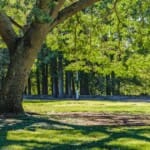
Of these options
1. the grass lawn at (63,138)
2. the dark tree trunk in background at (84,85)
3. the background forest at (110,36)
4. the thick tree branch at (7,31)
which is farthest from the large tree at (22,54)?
the dark tree trunk in background at (84,85)

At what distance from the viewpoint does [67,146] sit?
11594 mm

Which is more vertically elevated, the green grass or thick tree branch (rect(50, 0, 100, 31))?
thick tree branch (rect(50, 0, 100, 31))

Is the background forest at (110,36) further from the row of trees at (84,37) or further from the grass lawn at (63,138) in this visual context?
the grass lawn at (63,138)

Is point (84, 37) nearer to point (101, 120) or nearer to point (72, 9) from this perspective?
point (72, 9)

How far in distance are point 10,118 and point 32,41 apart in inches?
133

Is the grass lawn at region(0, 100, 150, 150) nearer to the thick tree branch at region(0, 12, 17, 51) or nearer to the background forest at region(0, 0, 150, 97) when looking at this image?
the thick tree branch at region(0, 12, 17, 51)

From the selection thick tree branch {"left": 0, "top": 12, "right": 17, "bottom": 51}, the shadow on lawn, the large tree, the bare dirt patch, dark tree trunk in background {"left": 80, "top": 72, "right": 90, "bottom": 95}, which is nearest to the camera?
the shadow on lawn

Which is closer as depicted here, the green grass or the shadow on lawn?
the shadow on lawn

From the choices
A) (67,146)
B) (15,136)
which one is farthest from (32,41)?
(67,146)

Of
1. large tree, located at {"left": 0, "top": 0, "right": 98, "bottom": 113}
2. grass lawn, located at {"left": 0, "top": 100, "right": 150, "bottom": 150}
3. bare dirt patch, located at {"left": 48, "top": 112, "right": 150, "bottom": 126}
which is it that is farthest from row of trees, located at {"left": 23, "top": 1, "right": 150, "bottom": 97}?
grass lawn, located at {"left": 0, "top": 100, "right": 150, "bottom": 150}

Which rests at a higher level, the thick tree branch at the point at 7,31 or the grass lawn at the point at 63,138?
the thick tree branch at the point at 7,31

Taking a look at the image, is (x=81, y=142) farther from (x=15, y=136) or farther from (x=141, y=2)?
(x=141, y=2)

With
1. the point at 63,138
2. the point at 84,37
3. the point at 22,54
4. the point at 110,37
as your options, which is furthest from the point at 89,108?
the point at 63,138

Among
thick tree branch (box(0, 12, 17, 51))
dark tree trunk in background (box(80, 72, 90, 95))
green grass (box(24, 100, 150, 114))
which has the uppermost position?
thick tree branch (box(0, 12, 17, 51))
